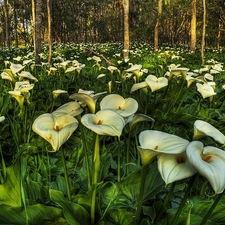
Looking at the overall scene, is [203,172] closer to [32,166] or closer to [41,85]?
[32,166]

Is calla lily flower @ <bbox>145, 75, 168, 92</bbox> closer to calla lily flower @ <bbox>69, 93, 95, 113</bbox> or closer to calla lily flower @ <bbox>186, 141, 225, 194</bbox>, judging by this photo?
calla lily flower @ <bbox>69, 93, 95, 113</bbox>

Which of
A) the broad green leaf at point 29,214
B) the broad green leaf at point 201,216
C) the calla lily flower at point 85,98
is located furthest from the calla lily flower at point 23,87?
the broad green leaf at point 201,216

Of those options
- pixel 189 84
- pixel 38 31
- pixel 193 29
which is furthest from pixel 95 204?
pixel 193 29

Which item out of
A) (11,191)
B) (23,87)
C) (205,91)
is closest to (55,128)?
(11,191)

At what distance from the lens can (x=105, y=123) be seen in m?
→ 0.99

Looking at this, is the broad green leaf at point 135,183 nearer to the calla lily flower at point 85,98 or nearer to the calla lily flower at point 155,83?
the calla lily flower at point 85,98

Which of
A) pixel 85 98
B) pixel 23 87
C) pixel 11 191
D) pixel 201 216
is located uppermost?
pixel 85 98

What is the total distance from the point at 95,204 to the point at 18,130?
4.02 feet

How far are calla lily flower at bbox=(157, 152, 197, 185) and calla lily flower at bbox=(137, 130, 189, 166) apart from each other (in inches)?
0.9

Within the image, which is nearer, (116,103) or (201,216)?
(201,216)

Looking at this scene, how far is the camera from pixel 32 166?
1.86m

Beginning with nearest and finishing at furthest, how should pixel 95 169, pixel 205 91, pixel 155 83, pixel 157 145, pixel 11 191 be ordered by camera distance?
pixel 157 145, pixel 11 191, pixel 95 169, pixel 155 83, pixel 205 91

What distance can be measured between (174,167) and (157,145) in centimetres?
10

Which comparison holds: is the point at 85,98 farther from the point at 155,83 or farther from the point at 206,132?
the point at 155,83
